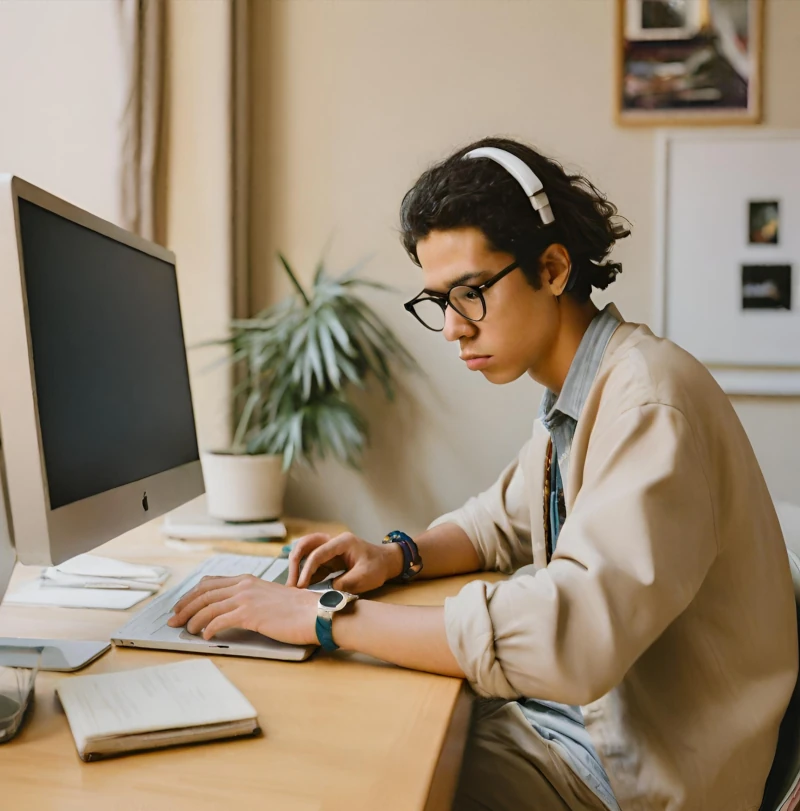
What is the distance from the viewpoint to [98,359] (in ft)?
3.45

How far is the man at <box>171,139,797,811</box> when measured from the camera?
31.9 inches

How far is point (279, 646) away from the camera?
96cm

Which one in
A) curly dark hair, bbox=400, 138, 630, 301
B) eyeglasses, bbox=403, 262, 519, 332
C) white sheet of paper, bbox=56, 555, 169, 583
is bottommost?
white sheet of paper, bbox=56, 555, 169, 583

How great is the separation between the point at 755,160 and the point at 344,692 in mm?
1746

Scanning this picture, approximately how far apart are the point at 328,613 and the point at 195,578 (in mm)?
385

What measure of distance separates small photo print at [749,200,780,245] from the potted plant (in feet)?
3.04

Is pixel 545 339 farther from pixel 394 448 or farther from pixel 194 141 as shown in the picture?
pixel 194 141

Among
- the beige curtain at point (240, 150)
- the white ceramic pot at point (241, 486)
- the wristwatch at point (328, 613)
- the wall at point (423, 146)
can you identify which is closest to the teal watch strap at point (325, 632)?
the wristwatch at point (328, 613)

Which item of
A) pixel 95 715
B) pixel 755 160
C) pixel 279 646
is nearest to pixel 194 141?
pixel 755 160

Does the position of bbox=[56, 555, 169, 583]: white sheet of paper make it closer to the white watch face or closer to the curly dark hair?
the white watch face

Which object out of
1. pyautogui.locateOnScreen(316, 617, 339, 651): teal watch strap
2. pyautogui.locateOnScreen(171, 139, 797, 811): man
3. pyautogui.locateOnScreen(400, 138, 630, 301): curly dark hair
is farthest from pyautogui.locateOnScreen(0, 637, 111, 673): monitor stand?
pyautogui.locateOnScreen(400, 138, 630, 301): curly dark hair

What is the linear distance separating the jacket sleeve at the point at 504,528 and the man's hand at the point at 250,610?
47 centimetres

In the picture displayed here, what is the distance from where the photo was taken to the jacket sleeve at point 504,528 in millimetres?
1391

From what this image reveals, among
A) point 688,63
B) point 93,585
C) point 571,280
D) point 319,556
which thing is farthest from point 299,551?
point 688,63
